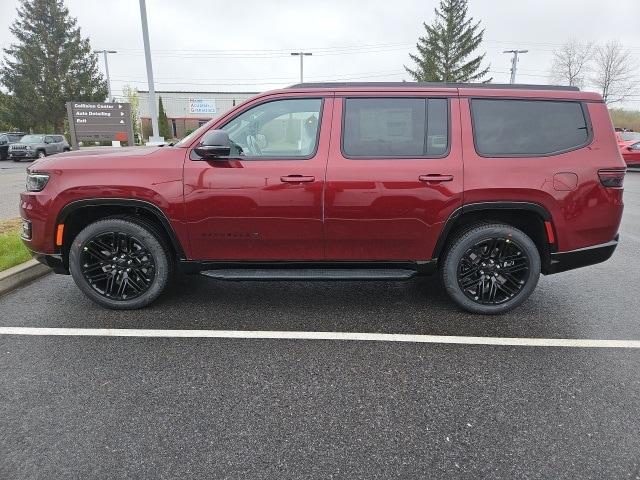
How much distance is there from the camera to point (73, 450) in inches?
85.1

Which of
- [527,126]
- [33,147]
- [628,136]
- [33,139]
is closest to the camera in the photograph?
[527,126]

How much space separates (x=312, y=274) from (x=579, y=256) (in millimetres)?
2235

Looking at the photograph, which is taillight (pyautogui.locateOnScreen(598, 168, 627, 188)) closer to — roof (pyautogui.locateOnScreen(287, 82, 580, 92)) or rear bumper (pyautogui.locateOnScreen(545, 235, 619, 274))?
rear bumper (pyautogui.locateOnScreen(545, 235, 619, 274))

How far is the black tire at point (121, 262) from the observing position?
11.9ft

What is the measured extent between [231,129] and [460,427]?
8.99 feet

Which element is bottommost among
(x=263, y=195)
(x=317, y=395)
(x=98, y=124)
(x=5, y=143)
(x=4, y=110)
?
(x=317, y=395)

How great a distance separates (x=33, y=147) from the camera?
76.5ft

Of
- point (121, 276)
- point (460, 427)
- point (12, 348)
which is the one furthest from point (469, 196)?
point (12, 348)

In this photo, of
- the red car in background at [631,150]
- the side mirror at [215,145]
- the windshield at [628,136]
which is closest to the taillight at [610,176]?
the side mirror at [215,145]

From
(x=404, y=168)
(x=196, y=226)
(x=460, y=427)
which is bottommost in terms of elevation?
(x=460, y=427)

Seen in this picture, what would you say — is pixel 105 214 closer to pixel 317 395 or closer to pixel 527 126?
pixel 317 395

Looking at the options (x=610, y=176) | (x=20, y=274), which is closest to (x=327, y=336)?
(x=610, y=176)

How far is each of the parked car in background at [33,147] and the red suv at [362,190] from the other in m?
24.0

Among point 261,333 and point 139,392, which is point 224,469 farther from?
point 261,333
